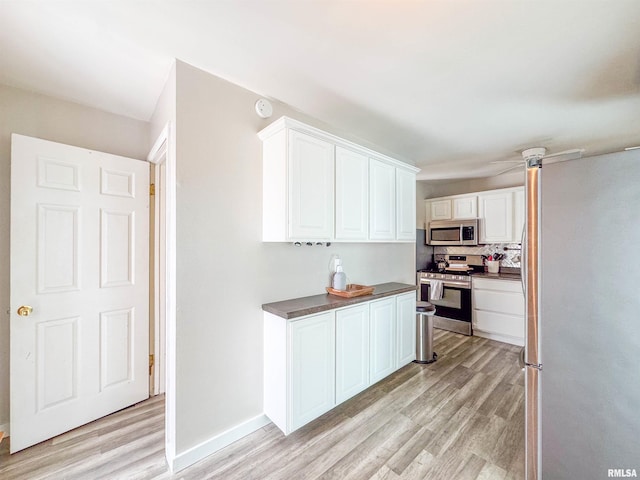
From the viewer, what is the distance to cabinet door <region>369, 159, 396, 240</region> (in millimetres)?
2551

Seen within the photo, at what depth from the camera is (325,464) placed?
66.6 inches

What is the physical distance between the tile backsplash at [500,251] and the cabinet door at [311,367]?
3.70 meters

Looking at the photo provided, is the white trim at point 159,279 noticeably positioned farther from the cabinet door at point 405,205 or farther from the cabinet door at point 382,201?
the cabinet door at point 405,205

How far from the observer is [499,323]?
380 centimetres

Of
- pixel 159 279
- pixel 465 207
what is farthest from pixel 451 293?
pixel 159 279

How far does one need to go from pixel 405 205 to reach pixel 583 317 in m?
1.88

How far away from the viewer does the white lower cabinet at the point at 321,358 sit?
6.06 feet

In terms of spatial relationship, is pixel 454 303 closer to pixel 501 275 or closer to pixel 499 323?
pixel 499 323

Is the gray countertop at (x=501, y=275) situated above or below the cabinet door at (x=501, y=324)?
above

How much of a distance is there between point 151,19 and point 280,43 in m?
0.65

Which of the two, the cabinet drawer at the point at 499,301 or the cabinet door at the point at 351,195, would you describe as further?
the cabinet drawer at the point at 499,301

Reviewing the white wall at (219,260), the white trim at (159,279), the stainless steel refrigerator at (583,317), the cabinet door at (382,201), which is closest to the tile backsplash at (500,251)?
the cabinet door at (382,201)

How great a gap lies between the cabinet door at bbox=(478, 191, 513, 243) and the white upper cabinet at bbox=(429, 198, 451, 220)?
517 millimetres

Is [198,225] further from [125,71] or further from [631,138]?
[631,138]
